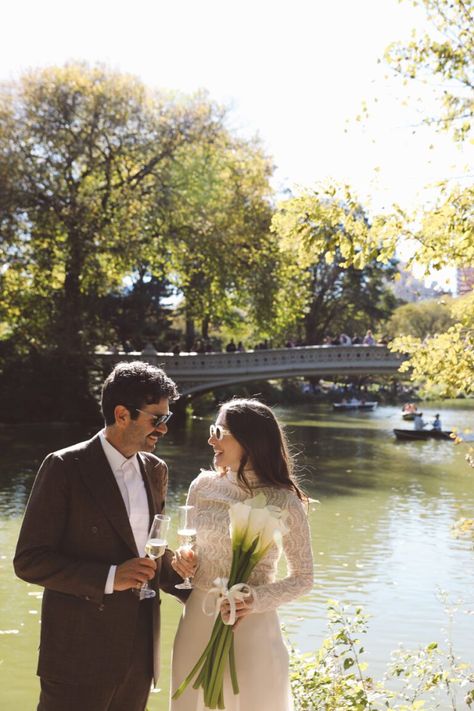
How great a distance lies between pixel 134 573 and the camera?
9.07 ft

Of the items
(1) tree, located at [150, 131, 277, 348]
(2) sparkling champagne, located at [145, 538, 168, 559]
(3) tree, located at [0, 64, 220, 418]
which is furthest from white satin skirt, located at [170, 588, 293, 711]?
(1) tree, located at [150, 131, 277, 348]

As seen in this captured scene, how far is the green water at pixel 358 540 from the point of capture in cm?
823

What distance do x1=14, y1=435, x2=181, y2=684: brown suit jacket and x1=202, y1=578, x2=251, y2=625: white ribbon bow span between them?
256mm

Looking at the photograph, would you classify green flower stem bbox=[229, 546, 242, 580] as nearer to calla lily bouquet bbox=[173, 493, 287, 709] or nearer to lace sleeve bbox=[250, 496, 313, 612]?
Result: calla lily bouquet bbox=[173, 493, 287, 709]

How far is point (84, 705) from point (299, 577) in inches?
31.4

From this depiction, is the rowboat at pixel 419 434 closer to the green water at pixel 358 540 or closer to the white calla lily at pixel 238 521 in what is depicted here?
the green water at pixel 358 540

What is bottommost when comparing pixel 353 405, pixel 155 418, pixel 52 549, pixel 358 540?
pixel 353 405

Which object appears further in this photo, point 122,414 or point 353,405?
point 353,405

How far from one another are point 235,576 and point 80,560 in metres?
0.50

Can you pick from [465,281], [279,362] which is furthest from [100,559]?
[279,362]

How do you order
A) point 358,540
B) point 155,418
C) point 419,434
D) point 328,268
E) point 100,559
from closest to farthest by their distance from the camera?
1. point 100,559
2. point 155,418
3. point 358,540
4. point 419,434
5. point 328,268

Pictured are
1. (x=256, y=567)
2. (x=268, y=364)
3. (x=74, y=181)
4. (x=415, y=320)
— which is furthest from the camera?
(x=415, y=320)

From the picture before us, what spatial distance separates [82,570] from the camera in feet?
9.12

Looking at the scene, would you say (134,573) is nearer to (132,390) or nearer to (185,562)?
(185,562)
